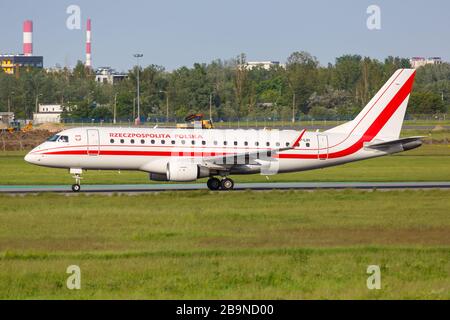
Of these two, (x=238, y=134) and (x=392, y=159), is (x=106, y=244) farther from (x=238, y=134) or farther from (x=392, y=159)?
(x=392, y=159)

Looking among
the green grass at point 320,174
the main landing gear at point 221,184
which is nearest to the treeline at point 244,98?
the green grass at point 320,174

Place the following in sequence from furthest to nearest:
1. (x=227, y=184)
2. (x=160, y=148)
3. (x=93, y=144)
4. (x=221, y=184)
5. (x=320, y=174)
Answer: (x=320, y=174) → (x=221, y=184) → (x=227, y=184) → (x=160, y=148) → (x=93, y=144)

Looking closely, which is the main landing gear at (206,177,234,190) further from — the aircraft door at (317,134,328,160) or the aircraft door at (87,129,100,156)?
the aircraft door at (87,129,100,156)

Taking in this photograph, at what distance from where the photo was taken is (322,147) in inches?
2037

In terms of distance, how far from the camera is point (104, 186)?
5362 centimetres

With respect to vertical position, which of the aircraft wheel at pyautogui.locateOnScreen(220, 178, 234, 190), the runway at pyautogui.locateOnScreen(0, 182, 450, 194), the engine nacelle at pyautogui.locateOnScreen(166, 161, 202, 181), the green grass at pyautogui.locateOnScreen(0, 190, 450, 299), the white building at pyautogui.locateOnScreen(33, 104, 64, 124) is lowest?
the green grass at pyautogui.locateOnScreen(0, 190, 450, 299)

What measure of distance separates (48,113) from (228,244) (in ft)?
523

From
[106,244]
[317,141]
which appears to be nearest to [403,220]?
[106,244]

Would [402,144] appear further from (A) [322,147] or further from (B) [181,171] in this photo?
(B) [181,171]

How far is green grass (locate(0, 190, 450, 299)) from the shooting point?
75.8ft

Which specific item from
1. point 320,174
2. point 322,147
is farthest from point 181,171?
point 320,174

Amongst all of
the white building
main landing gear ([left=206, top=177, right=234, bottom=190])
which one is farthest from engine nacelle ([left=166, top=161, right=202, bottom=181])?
the white building

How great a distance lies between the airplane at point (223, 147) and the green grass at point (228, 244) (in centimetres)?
341

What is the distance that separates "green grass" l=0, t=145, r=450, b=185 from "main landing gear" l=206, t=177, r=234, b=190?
745cm
